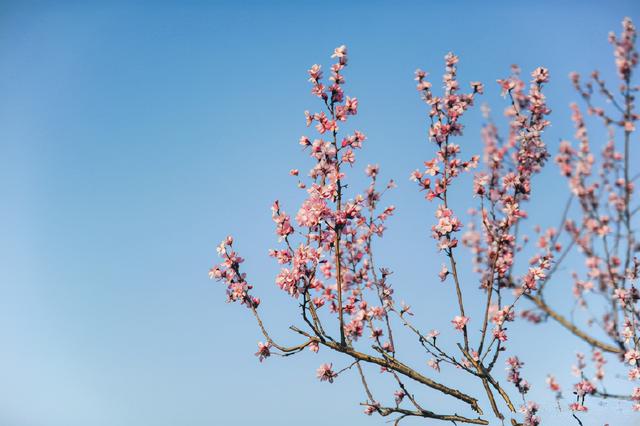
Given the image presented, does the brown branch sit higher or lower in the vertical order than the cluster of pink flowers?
higher

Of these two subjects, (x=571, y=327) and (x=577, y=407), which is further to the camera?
(x=571, y=327)

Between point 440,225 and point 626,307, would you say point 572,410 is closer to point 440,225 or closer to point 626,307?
point 440,225

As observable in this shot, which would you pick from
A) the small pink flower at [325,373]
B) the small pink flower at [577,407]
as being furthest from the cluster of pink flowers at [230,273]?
the small pink flower at [577,407]

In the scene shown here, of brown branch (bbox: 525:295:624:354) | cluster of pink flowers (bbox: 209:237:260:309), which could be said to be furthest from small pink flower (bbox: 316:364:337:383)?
brown branch (bbox: 525:295:624:354)

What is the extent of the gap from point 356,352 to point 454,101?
3.30m

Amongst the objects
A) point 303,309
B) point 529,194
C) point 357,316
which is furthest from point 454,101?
point 303,309

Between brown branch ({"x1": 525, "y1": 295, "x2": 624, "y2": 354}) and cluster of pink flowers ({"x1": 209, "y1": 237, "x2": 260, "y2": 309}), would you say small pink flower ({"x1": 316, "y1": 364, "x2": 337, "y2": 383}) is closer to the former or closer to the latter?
cluster of pink flowers ({"x1": 209, "y1": 237, "x2": 260, "y2": 309})

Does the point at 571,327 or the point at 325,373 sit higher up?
the point at 571,327

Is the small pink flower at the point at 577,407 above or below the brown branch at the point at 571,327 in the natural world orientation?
below

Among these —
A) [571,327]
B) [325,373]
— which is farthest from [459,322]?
[571,327]

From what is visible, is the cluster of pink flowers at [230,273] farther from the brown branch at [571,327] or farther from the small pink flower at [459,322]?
the brown branch at [571,327]

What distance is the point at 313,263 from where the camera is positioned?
446 cm

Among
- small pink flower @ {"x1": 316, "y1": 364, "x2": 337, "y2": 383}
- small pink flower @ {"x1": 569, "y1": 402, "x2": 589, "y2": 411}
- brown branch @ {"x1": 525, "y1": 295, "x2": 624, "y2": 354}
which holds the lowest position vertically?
small pink flower @ {"x1": 316, "y1": 364, "x2": 337, "y2": 383}

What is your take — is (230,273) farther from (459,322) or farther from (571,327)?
(571,327)
